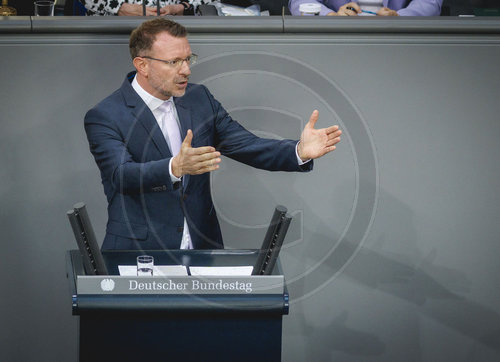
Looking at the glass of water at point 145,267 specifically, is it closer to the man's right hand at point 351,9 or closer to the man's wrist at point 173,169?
the man's wrist at point 173,169

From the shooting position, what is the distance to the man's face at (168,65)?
3.50 metres

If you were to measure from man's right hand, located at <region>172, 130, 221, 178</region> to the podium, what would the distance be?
40cm

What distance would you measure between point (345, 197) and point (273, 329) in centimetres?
140

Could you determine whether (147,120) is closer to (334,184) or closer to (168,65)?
(168,65)

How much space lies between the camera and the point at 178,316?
2928 millimetres

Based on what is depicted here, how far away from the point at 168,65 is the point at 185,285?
1.02 metres

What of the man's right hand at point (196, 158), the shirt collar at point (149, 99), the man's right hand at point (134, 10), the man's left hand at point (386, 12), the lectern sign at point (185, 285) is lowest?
the lectern sign at point (185, 285)

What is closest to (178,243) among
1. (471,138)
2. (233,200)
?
(233,200)

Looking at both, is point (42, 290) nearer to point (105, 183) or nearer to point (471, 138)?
point (105, 183)

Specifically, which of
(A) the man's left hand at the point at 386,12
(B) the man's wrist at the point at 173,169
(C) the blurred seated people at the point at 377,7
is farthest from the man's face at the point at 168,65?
(A) the man's left hand at the point at 386,12

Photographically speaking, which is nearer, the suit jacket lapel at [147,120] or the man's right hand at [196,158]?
the man's right hand at [196,158]

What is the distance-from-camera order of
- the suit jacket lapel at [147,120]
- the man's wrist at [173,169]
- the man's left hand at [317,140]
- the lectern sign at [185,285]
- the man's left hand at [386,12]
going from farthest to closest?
the man's left hand at [386,12], the suit jacket lapel at [147,120], the man's left hand at [317,140], the man's wrist at [173,169], the lectern sign at [185,285]

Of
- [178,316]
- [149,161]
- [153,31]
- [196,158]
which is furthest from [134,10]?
[178,316]

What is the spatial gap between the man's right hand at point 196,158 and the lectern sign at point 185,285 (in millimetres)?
397
